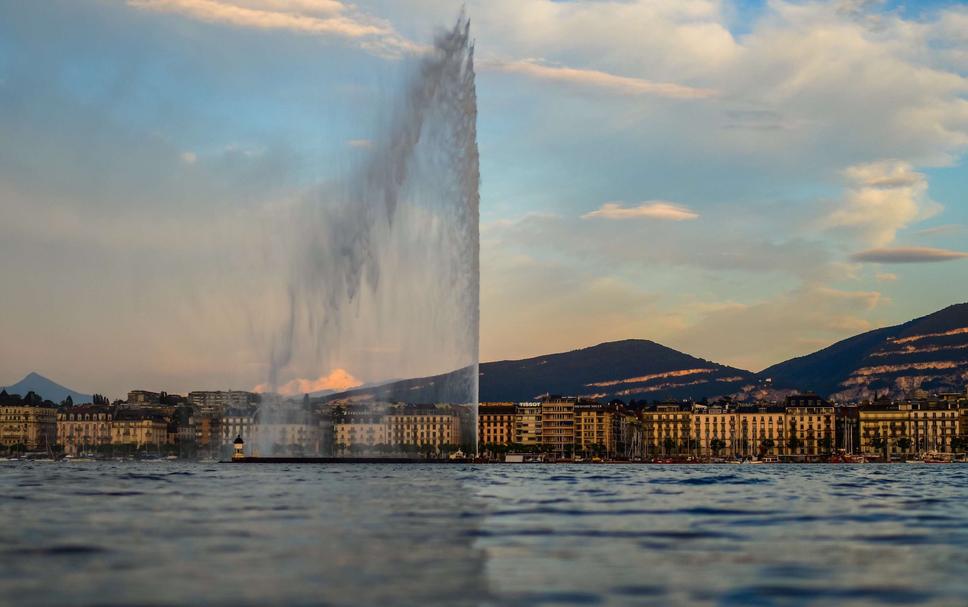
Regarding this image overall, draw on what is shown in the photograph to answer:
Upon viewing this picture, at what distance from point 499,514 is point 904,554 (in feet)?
57.9

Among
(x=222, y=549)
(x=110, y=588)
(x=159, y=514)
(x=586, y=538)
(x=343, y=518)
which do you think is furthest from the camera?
(x=159, y=514)

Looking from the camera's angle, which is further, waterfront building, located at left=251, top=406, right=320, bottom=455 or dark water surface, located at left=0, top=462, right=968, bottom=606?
waterfront building, located at left=251, top=406, right=320, bottom=455

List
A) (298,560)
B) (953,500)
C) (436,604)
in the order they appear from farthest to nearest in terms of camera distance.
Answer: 1. (953,500)
2. (298,560)
3. (436,604)

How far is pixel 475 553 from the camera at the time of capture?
3138cm

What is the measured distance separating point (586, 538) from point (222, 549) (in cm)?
1018

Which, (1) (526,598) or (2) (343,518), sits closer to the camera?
(1) (526,598)

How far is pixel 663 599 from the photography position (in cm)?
2377

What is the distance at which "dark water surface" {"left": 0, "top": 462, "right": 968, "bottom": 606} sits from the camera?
24.5 metres

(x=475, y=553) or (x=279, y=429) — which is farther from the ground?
(x=279, y=429)

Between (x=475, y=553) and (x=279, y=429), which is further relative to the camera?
(x=279, y=429)

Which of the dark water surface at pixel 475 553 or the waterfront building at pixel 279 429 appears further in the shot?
the waterfront building at pixel 279 429

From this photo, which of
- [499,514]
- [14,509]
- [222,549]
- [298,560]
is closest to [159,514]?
[14,509]

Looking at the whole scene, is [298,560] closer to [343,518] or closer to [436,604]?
[436,604]

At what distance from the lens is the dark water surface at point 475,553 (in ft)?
80.2
